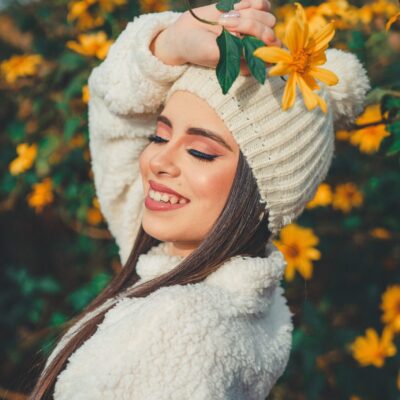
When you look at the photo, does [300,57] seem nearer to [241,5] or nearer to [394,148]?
[241,5]

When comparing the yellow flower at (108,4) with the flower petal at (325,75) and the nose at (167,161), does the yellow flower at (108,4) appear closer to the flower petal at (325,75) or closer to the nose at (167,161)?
the nose at (167,161)

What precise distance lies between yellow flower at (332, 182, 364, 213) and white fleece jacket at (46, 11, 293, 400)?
28.3 inches

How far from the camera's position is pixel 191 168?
1059 millimetres

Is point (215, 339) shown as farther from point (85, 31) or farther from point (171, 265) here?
point (85, 31)

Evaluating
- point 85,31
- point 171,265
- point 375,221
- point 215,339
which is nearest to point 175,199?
point 171,265

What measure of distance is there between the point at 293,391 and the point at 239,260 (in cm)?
131

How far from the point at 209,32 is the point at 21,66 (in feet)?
3.69

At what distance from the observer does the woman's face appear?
1.05 meters

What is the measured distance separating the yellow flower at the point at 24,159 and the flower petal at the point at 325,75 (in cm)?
121

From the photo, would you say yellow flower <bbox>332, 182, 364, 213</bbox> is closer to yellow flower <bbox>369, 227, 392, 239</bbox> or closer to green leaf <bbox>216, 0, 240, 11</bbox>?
yellow flower <bbox>369, 227, 392, 239</bbox>

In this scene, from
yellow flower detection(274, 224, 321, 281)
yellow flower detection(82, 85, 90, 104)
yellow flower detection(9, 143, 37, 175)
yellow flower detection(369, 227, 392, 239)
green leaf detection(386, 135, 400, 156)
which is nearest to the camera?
green leaf detection(386, 135, 400, 156)

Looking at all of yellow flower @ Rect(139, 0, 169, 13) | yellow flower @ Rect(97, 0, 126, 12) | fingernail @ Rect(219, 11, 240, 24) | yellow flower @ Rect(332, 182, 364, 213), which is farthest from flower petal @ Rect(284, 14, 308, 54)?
yellow flower @ Rect(332, 182, 364, 213)

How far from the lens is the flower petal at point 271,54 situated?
87cm

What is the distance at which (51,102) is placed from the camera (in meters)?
1.91
